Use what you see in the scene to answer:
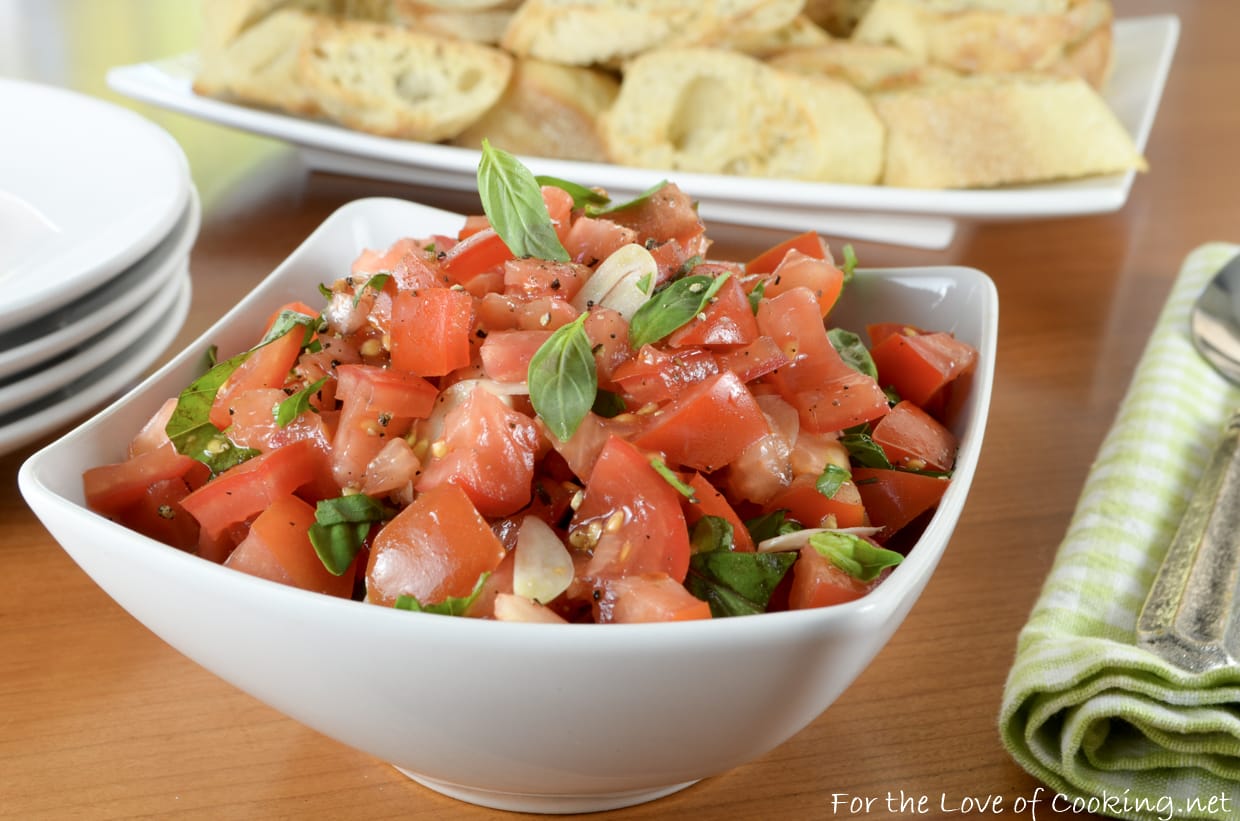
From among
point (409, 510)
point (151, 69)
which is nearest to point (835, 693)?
point (409, 510)

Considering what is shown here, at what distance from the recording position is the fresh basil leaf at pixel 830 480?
998mm

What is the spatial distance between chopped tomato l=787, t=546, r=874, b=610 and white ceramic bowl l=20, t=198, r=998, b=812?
0.04 metres

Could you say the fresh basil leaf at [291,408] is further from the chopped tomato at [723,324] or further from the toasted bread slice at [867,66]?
the toasted bread slice at [867,66]

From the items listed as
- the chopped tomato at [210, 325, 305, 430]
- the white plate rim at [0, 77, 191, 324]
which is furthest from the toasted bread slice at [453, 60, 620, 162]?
the chopped tomato at [210, 325, 305, 430]

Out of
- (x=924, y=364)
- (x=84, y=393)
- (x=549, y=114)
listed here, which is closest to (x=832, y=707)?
(x=924, y=364)

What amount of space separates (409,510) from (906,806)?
0.49 meters

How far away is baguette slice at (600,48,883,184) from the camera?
2.07m

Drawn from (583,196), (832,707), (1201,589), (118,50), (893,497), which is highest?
(583,196)

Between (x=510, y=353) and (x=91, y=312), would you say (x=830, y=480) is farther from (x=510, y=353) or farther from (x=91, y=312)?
(x=91, y=312)

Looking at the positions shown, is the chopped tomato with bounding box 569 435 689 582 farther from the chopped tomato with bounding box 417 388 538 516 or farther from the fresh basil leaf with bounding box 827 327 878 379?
the fresh basil leaf with bounding box 827 327 878 379

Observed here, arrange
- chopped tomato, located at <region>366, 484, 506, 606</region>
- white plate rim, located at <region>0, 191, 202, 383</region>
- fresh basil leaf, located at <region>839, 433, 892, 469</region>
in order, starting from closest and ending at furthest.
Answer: chopped tomato, located at <region>366, 484, 506, 606</region>
fresh basil leaf, located at <region>839, 433, 892, 469</region>
white plate rim, located at <region>0, 191, 202, 383</region>

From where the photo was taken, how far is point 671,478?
0.93 meters

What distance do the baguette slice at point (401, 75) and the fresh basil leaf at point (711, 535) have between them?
1367mm

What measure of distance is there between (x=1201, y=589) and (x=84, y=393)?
114 cm
